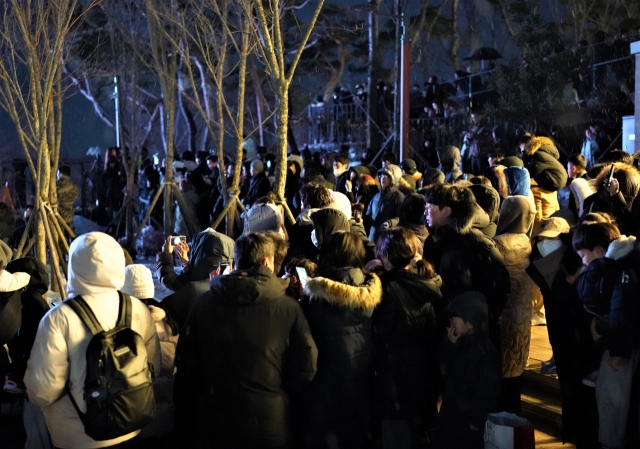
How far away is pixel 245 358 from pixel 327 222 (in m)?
1.86

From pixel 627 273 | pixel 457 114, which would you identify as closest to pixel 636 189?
pixel 627 273

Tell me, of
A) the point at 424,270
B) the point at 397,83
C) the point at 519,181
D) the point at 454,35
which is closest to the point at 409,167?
the point at 519,181

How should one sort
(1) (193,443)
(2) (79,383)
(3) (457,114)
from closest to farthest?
(2) (79,383) < (1) (193,443) < (3) (457,114)

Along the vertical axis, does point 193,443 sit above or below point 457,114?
below

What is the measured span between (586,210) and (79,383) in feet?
15.8

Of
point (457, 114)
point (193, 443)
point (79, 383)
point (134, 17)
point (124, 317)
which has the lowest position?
point (193, 443)

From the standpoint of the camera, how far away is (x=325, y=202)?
6652 millimetres

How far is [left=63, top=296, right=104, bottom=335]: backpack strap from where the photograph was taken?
A: 3662 mm

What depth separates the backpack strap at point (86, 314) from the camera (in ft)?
12.0

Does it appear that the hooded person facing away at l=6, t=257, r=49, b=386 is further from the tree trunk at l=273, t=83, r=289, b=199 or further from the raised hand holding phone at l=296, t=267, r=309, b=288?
the tree trunk at l=273, t=83, r=289, b=199

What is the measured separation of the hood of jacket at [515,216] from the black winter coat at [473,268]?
70 cm

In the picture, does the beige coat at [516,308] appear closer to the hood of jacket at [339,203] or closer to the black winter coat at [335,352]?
the hood of jacket at [339,203]

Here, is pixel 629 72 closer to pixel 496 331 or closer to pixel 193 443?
pixel 496 331

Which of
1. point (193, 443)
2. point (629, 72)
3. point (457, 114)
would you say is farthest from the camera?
point (457, 114)
